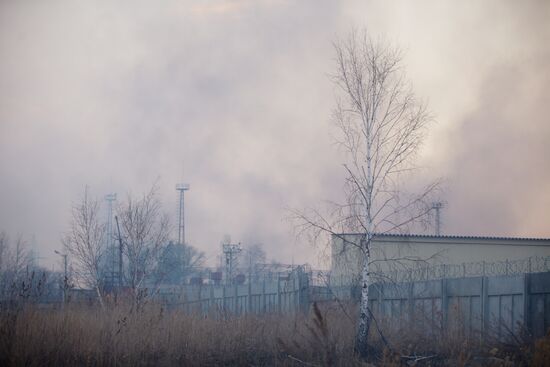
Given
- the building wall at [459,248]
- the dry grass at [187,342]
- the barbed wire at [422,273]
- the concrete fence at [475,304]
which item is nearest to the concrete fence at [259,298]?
→ the barbed wire at [422,273]

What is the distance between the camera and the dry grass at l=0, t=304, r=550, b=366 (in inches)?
482

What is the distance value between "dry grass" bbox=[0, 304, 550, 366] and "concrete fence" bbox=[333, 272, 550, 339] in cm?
59

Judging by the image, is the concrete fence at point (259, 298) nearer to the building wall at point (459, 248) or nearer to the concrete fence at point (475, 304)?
the building wall at point (459, 248)

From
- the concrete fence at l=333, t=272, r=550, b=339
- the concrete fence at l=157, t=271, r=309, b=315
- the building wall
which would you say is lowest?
the concrete fence at l=157, t=271, r=309, b=315

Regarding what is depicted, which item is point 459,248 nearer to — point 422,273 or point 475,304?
point 422,273

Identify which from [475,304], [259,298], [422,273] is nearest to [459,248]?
[259,298]

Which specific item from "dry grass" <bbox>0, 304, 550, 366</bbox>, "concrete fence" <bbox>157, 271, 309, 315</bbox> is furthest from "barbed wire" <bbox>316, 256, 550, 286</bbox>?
"dry grass" <bbox>0, 304, 550, 366</bbox>

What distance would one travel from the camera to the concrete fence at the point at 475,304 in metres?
13.7

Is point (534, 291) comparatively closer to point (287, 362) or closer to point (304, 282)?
point (287, 362)

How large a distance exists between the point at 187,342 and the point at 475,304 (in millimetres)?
7545

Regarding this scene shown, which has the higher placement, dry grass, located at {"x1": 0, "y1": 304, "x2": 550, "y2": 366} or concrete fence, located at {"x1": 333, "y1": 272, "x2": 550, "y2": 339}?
concrete fence, located at {"x1": 333, "y1": 272, "x2": 550, "y2": 339}

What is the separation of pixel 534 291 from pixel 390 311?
5757mm

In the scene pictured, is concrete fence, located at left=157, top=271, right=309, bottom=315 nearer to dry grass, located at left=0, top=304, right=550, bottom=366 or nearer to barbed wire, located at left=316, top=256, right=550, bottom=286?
barbed wire, located at left=316, top=256, right=550, bottom=286

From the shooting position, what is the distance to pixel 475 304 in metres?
15.8
